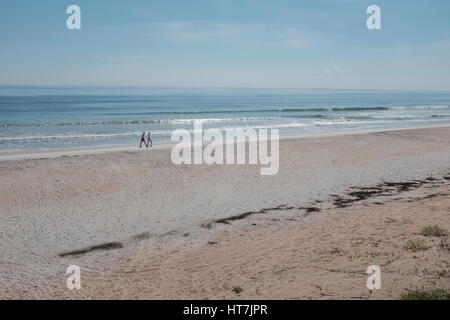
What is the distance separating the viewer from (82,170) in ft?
63.9

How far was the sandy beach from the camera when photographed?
7.91m

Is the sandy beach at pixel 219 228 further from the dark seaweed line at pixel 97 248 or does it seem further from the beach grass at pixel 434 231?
the beach grass at pixel 434 231

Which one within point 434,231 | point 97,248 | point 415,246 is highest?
point 434,231

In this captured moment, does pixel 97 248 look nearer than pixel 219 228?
Yes

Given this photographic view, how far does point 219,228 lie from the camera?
1202cm

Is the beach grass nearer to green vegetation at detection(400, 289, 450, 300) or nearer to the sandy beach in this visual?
the sandy beach

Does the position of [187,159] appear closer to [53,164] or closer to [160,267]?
[53,164]

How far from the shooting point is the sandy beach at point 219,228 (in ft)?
25.9

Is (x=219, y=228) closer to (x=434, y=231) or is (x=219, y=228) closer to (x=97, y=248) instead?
(x=97, y=248)

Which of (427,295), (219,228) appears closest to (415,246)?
(427,295)
